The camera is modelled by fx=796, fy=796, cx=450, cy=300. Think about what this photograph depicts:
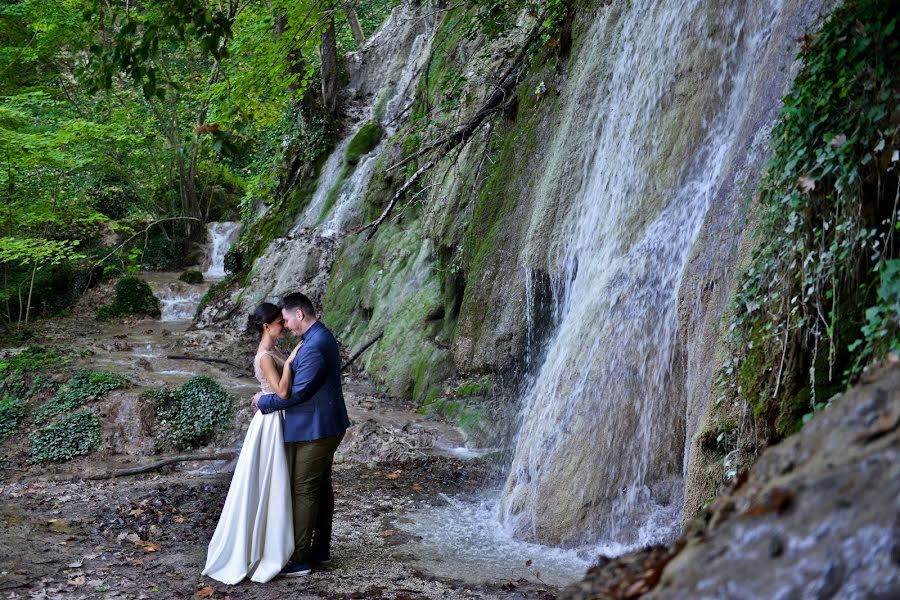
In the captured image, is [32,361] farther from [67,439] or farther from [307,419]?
[307,419]

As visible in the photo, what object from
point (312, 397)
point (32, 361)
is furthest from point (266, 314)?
point (32, 361)

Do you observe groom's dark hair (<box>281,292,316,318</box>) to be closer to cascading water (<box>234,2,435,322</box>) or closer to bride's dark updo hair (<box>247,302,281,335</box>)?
bride's dark updo hair (<box>247,302,281,335</box>)

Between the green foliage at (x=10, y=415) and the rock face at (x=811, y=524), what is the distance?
11147 mm

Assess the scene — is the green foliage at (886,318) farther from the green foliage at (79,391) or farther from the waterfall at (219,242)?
the waterfall at (219,242)

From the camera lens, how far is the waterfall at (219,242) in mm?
25719

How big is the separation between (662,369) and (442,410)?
5.35 meters

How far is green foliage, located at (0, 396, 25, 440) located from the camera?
11.5 meters

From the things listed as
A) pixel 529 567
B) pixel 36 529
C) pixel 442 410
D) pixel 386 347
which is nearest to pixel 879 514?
pixel 529 567

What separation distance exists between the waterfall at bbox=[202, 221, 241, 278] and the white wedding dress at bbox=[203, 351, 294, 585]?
2007 centimetres

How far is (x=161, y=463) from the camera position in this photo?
10.0 m

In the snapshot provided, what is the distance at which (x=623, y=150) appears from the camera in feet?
28.9

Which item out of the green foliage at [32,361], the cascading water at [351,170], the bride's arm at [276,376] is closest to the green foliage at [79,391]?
the green foliage at [32,361]

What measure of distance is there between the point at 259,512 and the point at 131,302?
16.9 meters

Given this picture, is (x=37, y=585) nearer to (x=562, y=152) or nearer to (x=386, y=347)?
(x=562, y=152)
